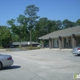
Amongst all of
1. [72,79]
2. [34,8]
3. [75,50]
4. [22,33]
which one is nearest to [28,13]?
[34,8]

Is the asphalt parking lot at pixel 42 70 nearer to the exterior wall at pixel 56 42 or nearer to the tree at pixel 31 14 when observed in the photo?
the exterior wall at pixel 56 42

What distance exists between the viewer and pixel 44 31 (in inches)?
4250

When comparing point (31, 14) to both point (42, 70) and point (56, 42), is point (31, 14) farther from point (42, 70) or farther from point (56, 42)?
point (42, 70)

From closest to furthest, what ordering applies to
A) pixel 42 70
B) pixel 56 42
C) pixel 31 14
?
1. pixel 42 70
2. pixel 56 42
3. pixel 31 14

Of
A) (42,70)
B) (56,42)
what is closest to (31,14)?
(56,42)

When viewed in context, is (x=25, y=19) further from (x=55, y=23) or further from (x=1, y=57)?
(x=1, y=57)

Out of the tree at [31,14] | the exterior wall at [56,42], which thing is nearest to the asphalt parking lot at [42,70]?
the exterior wall at [56,42]

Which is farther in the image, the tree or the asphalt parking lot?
the tree

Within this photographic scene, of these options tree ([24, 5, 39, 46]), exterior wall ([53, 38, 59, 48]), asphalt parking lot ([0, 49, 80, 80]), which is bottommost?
asphalt parking lot ([0, 49, 80, 80])

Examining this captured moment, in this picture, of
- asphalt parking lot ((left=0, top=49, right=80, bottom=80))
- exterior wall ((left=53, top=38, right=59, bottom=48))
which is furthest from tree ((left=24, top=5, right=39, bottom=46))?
asphalt parking lot ((left=0, top=49, right=80, bottom=80))

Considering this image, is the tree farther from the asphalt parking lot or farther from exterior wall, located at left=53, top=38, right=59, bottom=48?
the asphalt parking lot

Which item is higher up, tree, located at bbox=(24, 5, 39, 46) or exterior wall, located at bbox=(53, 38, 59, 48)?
tree, located at bbox=(24, 5, 39, 46)

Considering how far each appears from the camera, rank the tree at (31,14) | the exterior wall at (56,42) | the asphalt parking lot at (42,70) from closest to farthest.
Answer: the asphalt parking lot at (42,70) → the exterior wall at (56,42) → the tree at (31,14)

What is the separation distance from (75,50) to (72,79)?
15303mm
